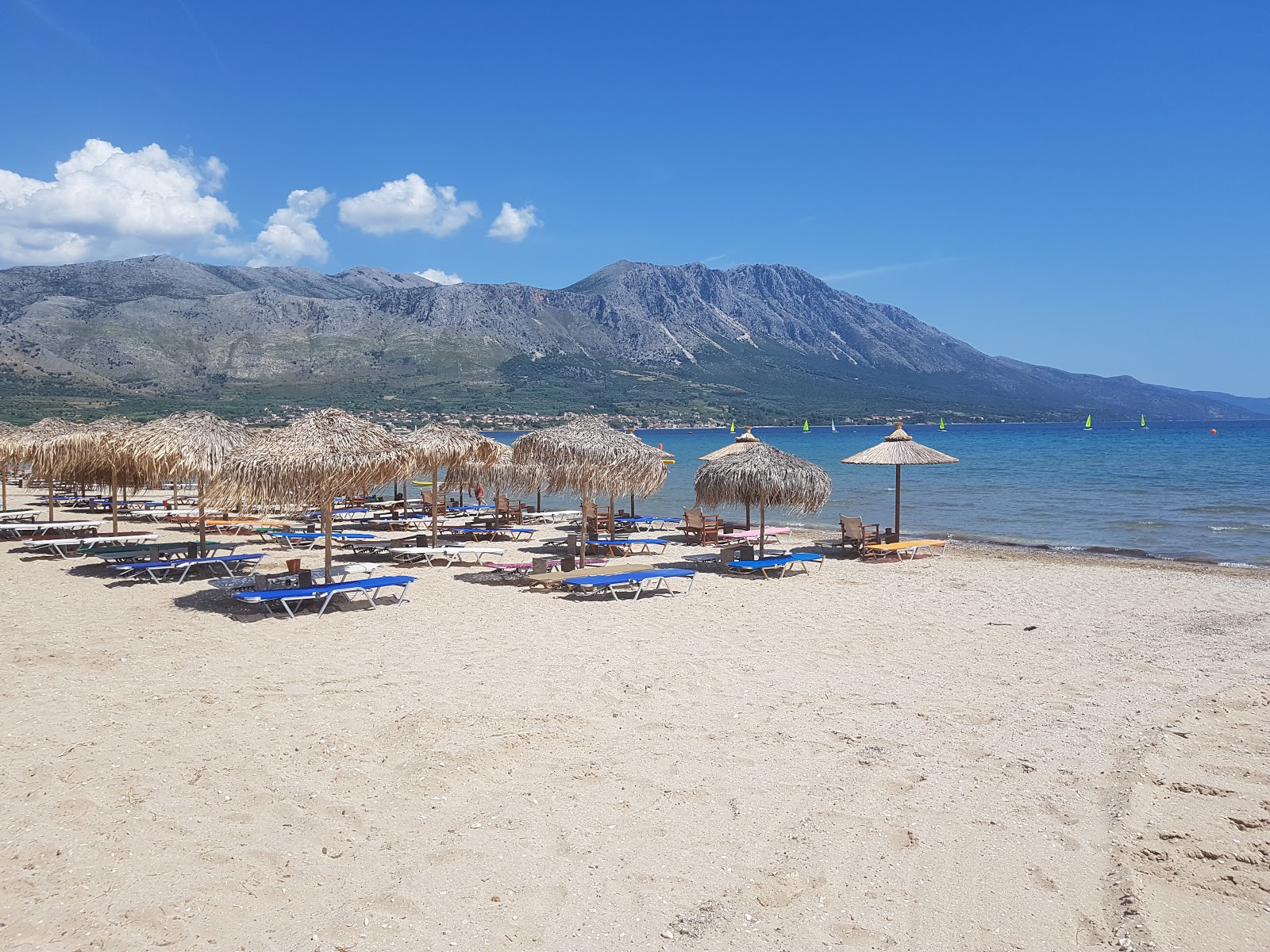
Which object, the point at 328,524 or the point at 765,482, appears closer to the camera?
the point at 328,524

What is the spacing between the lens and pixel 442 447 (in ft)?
51.0

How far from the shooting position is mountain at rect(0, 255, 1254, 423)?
98.1 metres

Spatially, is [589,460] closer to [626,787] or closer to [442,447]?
[442,447]

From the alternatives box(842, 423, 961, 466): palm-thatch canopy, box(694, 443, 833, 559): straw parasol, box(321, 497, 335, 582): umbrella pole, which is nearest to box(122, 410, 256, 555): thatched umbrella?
box(321, 497, 335, 582): umbrella pole

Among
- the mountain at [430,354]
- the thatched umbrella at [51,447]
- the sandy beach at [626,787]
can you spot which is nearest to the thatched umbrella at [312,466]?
the sandy beach at [626,787]

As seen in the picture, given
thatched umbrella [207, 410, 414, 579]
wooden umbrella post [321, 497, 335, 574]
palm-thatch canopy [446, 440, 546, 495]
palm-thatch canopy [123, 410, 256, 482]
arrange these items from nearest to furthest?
thatched umbrella [207, 410, 414, 579]
wooden umbrella post [321, 497, 335, 574]
palm-thatch canopy [123, 410, 256, 482]
palm-thatch canopy [446, 440, 546, 495]

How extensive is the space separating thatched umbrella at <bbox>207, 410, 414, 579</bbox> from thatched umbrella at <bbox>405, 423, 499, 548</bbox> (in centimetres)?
356

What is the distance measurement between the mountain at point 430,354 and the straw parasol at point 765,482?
6963 centimetres

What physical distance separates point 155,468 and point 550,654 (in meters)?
8.15

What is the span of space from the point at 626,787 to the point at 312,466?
7.12 metres

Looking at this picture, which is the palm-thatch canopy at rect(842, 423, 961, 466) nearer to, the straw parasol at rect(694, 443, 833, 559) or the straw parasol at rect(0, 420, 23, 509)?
the straw parasol at rect(694, 443, 833, 559)

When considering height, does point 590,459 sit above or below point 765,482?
above

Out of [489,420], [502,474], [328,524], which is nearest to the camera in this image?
[328,524]

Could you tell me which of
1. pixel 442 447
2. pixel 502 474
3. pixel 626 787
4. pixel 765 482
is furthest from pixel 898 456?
pixel 626 787
